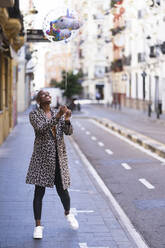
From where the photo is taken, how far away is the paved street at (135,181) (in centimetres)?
767

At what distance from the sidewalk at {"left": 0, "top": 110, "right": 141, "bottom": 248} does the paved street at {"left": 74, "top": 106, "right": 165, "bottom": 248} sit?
392 mm

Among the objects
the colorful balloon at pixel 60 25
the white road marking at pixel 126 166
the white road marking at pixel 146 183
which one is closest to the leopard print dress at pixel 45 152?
the colorful balloon at pixel 60 25

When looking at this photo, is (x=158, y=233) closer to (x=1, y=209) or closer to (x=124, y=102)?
(x=1, y=209)

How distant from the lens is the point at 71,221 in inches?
278

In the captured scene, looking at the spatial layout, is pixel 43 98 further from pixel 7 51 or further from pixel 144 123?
pixel 144 123

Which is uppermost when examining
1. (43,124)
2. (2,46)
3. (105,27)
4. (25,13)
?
(105,27)

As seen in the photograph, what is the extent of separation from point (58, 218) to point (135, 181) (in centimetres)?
415

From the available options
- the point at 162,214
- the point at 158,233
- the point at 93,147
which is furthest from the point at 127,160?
the point at 158,233

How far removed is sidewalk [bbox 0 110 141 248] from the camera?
6316mm

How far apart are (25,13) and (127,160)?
8584mm

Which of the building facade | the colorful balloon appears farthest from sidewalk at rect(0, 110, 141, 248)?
the building facade

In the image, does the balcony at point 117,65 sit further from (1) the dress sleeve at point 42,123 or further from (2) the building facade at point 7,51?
(1) the dress sleeve at point 42,123

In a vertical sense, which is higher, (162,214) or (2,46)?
(2,46)

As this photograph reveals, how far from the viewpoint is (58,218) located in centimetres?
752
